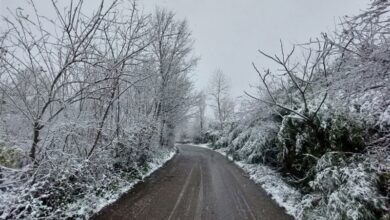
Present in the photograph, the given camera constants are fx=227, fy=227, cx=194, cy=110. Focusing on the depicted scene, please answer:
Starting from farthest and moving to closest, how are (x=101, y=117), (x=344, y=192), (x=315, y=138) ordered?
(x=101, y=117), (x=315, y=138), (x=344, y=192)

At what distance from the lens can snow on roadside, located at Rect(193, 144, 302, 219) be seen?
18.7 ft

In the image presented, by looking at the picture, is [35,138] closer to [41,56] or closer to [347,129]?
[41,56]

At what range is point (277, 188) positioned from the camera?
23.6 feet

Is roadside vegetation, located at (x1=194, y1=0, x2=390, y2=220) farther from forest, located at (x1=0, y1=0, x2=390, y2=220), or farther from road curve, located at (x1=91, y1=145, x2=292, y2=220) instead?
road curve, located at (x1=91, y1=145, x2=292, y2=220)

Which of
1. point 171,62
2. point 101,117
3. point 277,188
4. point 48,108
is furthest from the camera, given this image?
point 171,62

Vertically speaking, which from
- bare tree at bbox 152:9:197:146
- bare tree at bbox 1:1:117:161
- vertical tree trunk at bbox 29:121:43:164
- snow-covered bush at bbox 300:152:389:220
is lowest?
snow-covered bush at bbox 300:152:389:220

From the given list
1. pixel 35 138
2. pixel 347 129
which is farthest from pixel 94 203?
pixel 347 129

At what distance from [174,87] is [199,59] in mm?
3849

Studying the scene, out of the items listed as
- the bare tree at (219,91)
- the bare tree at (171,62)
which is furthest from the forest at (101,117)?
the bare tree at (219,91)

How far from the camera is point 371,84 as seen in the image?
3.13 metres

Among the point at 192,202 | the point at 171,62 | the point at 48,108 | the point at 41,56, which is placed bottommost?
the point at 192,202

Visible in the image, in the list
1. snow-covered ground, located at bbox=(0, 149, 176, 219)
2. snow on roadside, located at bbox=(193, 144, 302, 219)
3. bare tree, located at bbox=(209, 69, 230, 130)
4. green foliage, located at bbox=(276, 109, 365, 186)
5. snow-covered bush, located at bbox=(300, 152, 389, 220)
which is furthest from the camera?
bare tree, located at bbox=(209, 69, 230, 130)

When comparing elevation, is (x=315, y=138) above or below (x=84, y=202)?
above

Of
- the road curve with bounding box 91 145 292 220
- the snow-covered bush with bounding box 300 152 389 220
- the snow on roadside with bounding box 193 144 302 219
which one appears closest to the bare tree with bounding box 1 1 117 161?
the road curve with bounding box 91 145 292 220
